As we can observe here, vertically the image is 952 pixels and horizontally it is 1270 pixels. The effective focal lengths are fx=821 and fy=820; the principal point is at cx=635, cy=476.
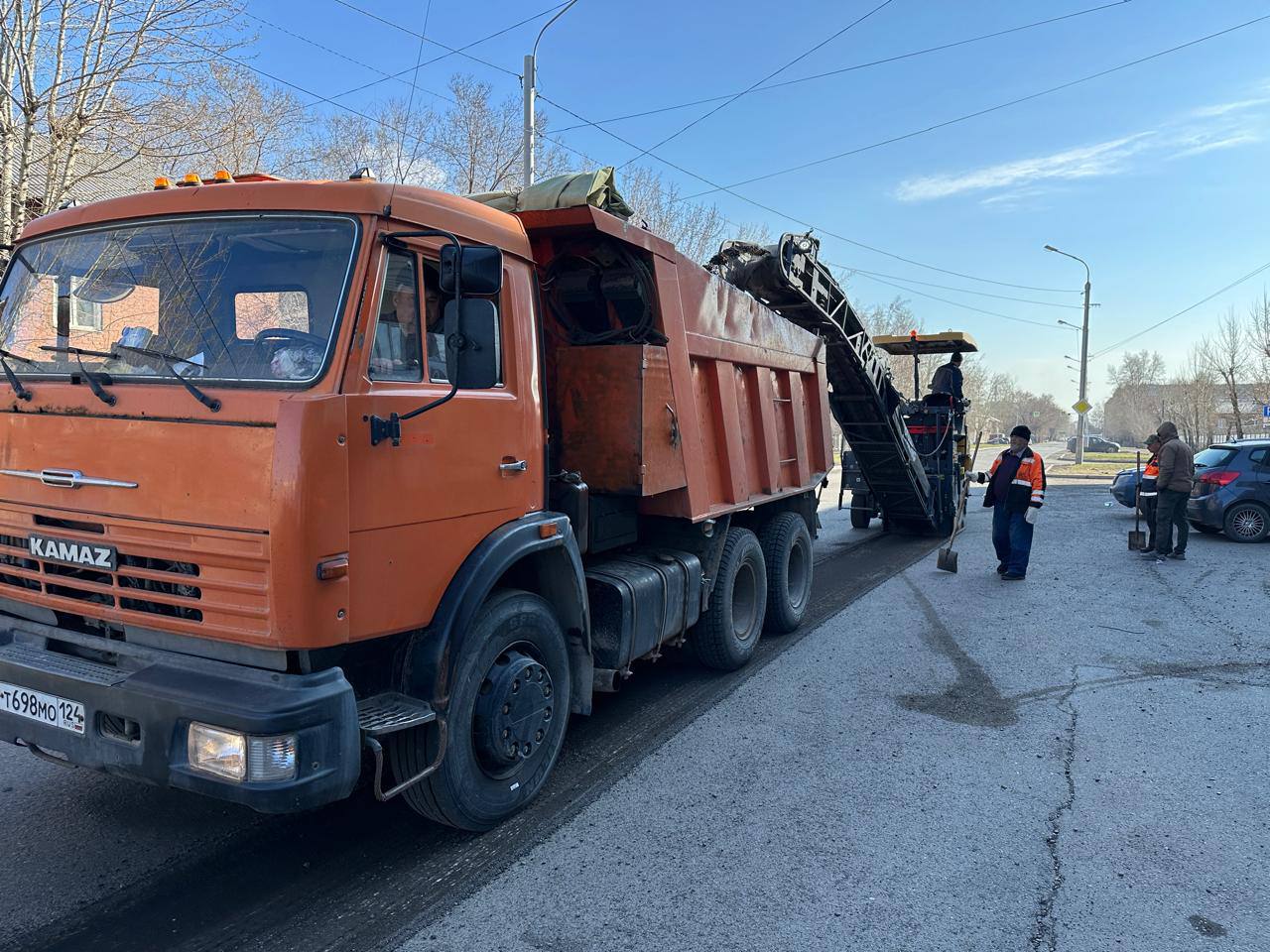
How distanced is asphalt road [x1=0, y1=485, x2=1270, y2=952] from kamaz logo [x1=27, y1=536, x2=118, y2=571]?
123 centimetres

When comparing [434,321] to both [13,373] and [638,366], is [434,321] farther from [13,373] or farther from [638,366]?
[13,373]

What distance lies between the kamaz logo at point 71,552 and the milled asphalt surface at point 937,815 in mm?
1696

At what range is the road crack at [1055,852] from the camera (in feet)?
9.38

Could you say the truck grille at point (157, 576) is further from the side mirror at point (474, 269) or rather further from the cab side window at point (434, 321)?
the side mirror at point (474, 269)

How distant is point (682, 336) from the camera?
16.1ft

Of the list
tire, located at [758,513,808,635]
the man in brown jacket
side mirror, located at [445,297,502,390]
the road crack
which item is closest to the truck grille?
side mirror, located at [445,297,502,390]

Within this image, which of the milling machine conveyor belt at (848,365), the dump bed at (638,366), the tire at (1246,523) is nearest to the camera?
the dump bed at (638,366)

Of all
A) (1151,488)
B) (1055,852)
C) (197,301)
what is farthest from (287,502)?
(1151,488)

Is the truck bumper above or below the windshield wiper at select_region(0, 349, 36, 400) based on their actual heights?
below

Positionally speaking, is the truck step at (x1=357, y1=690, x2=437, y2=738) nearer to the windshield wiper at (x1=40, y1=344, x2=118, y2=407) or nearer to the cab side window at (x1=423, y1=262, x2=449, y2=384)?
the cab side window at (x1=423, y1=262, x2=449, y2=384)

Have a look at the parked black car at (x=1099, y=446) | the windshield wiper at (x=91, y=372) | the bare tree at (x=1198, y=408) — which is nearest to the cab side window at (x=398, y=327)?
the windshield wiper at (x=91, y=372)

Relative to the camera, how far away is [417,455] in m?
3.10

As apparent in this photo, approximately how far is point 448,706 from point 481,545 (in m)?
0.66

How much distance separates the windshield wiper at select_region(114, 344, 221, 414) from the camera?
274 cm
